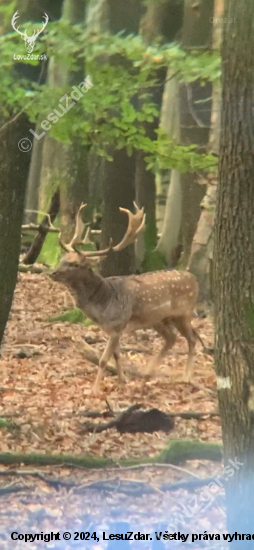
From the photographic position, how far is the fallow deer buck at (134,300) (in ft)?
12.7

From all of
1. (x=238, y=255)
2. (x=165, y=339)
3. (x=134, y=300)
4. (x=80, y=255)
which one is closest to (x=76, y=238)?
(x=80, y=255)

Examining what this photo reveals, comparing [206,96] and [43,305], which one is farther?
[43,305]

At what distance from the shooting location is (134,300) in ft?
13.5

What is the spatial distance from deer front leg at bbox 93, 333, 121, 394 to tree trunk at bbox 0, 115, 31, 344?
0.51 m

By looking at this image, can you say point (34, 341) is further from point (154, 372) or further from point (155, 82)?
point (155, 82)

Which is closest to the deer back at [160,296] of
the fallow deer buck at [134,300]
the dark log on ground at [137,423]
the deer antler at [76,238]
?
the fallow deer buck at [134,300]

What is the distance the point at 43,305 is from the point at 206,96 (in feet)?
4.97

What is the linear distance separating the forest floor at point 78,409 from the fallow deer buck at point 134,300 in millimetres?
67

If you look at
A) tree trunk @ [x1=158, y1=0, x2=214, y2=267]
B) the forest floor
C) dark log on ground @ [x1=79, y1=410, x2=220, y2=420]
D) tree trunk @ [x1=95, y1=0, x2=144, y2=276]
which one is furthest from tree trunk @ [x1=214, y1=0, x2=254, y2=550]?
tree trunk @ [x1=95, y1=0, x2=144, y2=276]

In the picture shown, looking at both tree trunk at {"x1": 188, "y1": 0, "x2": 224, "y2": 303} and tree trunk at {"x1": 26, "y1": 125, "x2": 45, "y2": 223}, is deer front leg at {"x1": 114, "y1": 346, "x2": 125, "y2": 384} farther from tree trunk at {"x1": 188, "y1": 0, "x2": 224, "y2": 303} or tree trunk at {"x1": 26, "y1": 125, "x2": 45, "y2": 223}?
tree trunk at {"x1": 26, "y1": 125, "x2": 45, "y2": 223}

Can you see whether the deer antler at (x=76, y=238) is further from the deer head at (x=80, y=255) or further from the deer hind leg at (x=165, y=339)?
the deer hind leg at (x=165, y=339)

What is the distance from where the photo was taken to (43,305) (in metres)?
4.45

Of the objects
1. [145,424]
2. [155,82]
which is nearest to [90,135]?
[155,82]

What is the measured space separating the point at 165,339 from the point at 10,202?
3.74 ft
